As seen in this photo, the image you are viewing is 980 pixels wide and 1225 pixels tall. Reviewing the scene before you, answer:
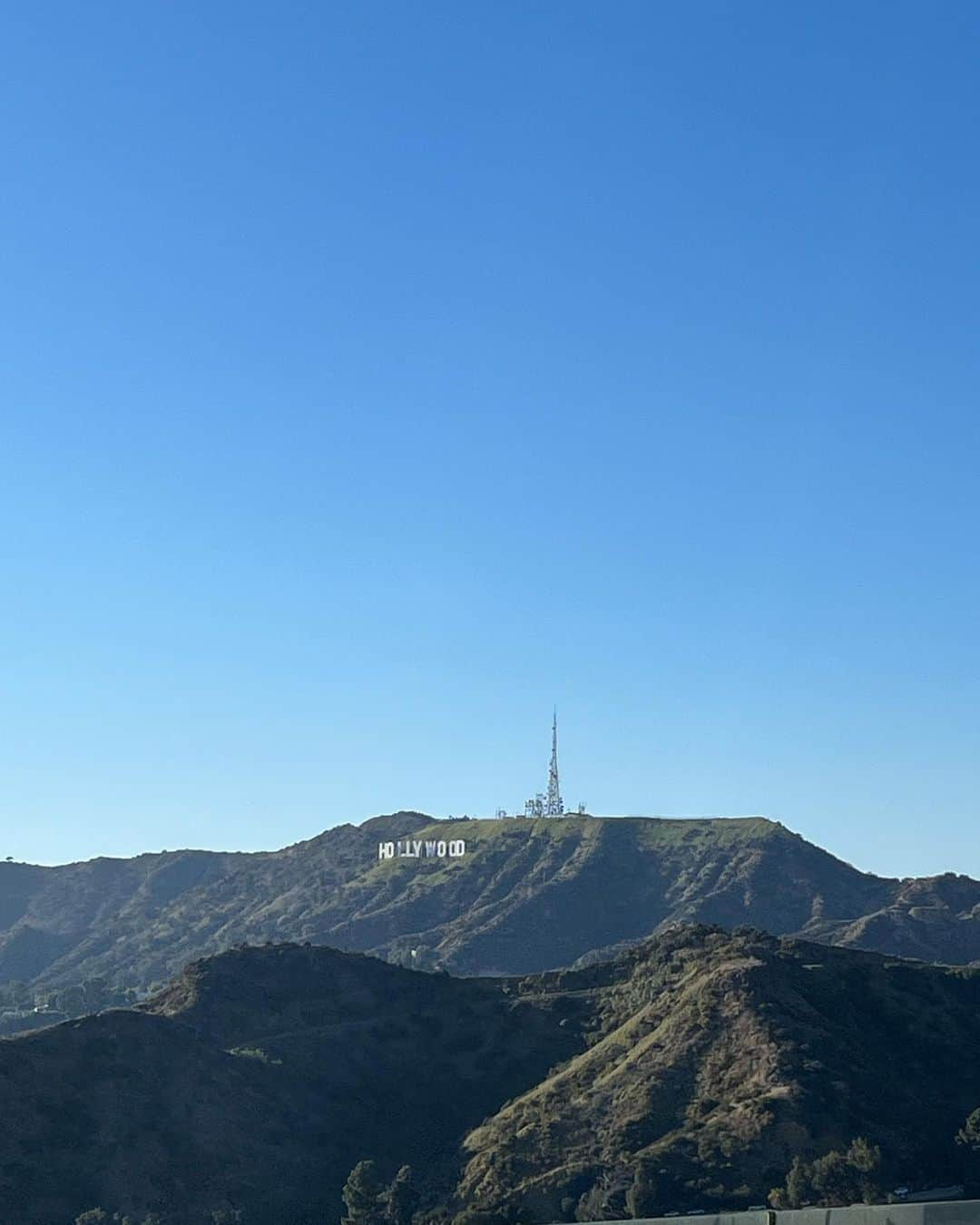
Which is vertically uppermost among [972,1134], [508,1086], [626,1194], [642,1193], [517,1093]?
[508,1086]

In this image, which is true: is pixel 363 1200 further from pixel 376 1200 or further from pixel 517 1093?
pixel 517 1093

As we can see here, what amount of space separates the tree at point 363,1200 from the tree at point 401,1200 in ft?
1.63

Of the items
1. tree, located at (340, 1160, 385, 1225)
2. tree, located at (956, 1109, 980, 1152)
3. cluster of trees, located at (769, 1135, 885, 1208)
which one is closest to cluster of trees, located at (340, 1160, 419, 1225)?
tree, located at (340, 1160, 385, 1225)

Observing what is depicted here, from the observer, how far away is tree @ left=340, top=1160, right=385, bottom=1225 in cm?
8000

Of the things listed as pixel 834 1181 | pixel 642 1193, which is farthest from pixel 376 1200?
pixel 834 1181

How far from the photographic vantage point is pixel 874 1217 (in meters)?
9.68

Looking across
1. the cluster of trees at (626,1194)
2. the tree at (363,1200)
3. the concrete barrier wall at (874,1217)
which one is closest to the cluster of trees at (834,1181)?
the cluster of trees at (626,1194)

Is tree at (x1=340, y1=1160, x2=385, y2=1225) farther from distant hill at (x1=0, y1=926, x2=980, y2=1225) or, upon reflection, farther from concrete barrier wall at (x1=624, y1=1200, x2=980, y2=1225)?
concrete barrier wall at (x1=624, y1=1200, x2=980, y2=1225)

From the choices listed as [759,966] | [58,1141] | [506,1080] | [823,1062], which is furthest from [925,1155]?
[58,1141]

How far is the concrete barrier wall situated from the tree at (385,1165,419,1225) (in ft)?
241

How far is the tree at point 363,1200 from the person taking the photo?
80.0 metres

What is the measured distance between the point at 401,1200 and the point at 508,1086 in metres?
27.3

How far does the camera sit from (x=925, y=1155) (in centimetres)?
8288

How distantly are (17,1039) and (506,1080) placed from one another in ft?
113
